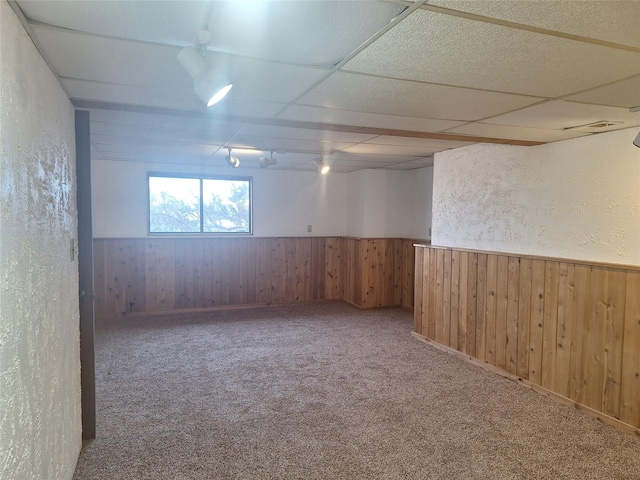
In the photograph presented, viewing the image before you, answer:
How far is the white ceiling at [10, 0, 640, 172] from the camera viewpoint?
142 cm

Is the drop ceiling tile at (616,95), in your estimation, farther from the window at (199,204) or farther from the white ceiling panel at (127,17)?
the window at (199,204)

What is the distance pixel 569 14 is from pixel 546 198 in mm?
2456

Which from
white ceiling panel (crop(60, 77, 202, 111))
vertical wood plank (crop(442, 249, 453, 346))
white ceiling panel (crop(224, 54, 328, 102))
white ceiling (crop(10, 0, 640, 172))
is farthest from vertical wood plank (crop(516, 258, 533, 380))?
white ceiling panel (crop(60, 77, 202, 111))

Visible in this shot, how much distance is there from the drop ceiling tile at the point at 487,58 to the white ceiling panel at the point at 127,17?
71 cm

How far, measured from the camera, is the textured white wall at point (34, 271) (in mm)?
1253

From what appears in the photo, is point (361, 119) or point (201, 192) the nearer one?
point (361, 119)

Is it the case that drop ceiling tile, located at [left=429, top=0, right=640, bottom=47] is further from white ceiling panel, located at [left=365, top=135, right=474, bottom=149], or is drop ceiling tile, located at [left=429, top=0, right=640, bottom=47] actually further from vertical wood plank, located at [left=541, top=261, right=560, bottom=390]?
white ceiling panel, located at [left=365, top=135, right=474, bottom=149]

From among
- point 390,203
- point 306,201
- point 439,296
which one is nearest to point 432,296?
point 439,296

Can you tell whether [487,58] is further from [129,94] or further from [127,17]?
[129,94]

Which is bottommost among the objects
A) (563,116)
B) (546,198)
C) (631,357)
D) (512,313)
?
(631,357)

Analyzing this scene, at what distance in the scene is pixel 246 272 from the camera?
6516 mm

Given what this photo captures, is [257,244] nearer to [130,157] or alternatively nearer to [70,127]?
[130,157]

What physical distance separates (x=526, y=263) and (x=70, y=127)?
352cm

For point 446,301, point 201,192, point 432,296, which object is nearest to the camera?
point 446,301
